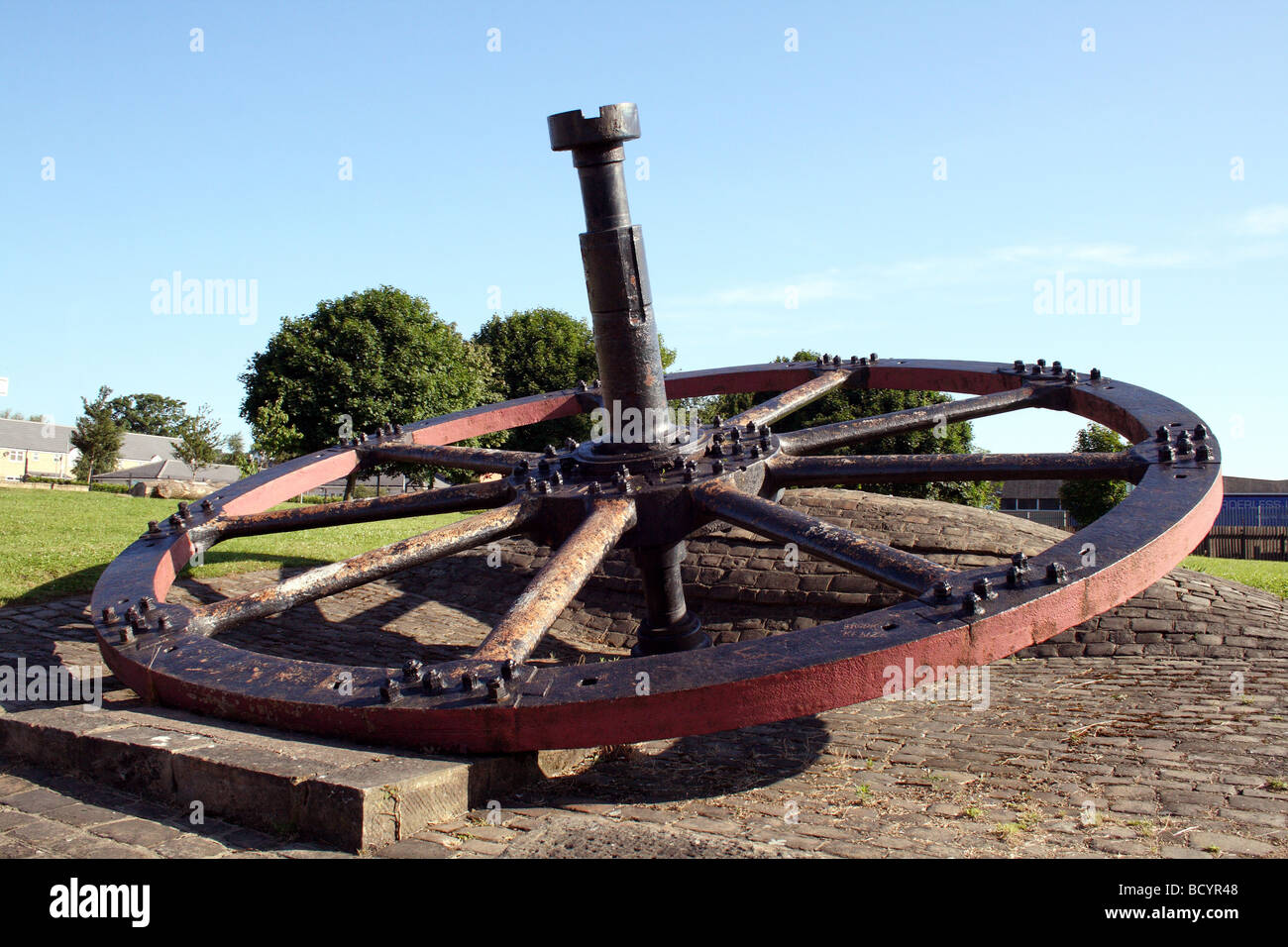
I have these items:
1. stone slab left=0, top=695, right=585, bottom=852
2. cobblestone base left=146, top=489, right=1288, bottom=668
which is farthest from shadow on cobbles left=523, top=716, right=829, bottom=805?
cobblestone base left=146, top=489, right=1288, bottom=668

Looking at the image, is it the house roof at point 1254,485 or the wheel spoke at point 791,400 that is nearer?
the wheel spoke at point 791,400

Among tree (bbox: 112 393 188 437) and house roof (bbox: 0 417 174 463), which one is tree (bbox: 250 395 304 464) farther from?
tree (bbox: 112 393 188 437)

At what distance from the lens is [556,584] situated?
16.1 feet

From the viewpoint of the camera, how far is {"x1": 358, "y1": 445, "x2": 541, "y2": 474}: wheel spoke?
7105 mm

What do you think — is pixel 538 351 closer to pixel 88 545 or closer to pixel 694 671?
pixel 88 545

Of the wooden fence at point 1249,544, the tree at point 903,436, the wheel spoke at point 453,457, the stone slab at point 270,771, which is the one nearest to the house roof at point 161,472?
the tree at point 903,436

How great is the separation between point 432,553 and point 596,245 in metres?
2.01

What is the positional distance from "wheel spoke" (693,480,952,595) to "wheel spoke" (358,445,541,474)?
158 cm

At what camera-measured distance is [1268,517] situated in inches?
1585

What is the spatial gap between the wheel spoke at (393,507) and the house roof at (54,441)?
202 feet

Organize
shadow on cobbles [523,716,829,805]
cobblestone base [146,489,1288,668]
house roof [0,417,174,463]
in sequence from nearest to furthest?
shadow on cobbles [523,716,829,805]
cobblestone base [146,489,1288,668]
house roof [0,417,174,463]

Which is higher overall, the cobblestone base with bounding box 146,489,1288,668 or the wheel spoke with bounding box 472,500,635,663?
the wheel spoke with bounding box 472,500,635,663

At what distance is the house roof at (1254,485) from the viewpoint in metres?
52.1

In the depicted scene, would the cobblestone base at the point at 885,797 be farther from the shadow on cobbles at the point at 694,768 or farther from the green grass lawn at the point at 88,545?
the green grass lawn at the point at 88,545
